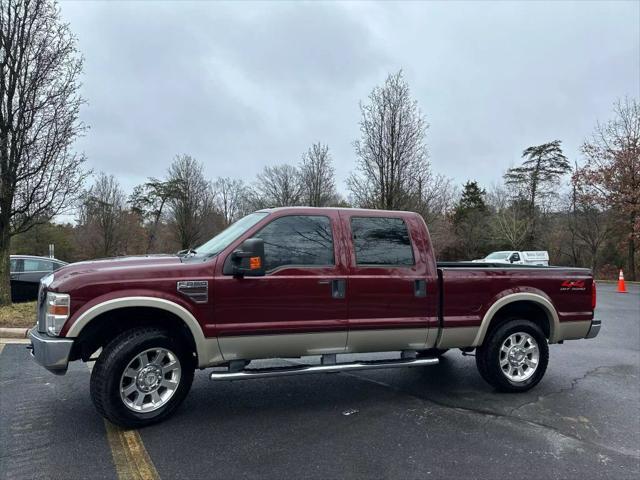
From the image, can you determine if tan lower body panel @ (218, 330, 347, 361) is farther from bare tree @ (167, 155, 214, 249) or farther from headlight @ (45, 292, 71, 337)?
bare tree @ (167, 155, 214, 249)

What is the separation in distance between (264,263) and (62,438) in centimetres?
216

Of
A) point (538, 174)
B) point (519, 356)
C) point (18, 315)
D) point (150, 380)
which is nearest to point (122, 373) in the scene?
point (150, 380)

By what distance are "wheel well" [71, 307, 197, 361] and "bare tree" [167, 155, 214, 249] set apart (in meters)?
36.2

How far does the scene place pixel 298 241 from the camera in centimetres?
462

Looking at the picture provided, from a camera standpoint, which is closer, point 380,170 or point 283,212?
point 283,212

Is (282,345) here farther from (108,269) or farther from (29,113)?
(29,113)

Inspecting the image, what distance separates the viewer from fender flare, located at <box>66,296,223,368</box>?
387 cm

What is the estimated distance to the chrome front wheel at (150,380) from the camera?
13.2ft

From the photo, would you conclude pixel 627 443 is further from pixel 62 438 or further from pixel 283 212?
pixel 62 438

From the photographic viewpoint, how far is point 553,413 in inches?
185

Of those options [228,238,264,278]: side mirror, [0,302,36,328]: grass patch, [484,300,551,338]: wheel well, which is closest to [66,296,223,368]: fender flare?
[228,238,264,278]: side mirror

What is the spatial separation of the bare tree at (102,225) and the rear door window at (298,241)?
117 ft

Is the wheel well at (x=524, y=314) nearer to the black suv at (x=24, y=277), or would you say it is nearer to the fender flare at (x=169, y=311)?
the fender flare at (x=169, y=311)

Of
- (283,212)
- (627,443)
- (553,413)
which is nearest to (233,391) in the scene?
(283,212)
